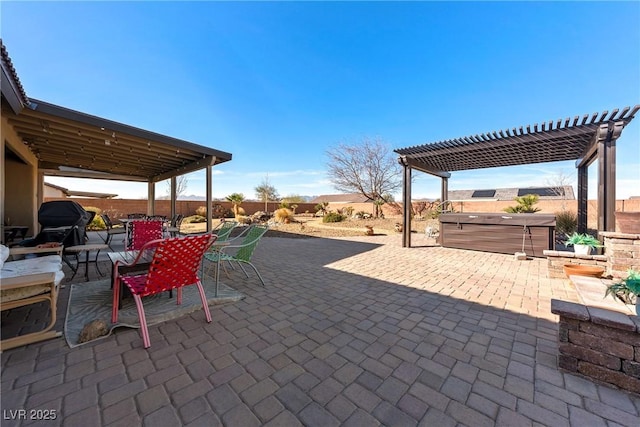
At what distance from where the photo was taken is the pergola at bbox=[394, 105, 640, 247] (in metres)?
4.51

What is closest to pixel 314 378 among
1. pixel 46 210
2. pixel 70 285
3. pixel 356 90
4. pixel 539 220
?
pixel 70 285

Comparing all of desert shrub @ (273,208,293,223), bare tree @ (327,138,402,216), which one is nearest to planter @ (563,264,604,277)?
desert shrub @ (273,208,293,223)

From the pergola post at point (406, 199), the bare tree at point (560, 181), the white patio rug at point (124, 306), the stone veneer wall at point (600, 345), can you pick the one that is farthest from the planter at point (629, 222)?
the bare tree at point (560, 181)

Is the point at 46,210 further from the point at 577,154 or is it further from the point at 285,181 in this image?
the point at 285,181

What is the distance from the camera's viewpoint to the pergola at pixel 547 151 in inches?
178

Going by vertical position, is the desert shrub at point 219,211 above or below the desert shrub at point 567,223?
above

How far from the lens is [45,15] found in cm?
404

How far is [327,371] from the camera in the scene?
162 cm

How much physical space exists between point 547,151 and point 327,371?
28.4ft

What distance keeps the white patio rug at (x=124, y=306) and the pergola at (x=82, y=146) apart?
245 centimetres

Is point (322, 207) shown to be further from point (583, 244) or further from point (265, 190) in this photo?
point (583, 244)

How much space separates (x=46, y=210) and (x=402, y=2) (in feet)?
29.4

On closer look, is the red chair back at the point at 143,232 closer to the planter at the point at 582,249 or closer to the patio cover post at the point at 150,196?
the planter at the point at 582,249

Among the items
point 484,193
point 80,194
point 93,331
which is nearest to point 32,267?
point 93,331
